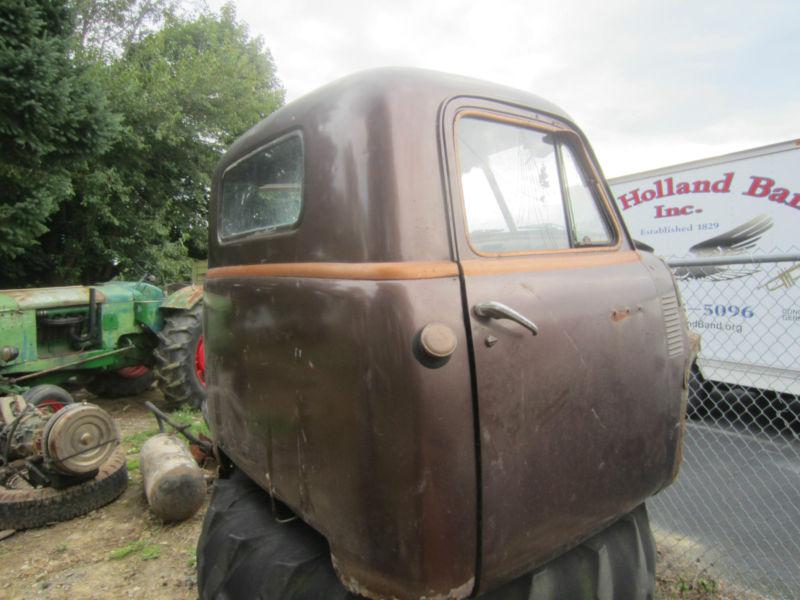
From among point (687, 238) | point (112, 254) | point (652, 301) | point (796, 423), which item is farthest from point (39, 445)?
point (112, 254)

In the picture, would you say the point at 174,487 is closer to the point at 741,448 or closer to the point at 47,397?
the point at 47,397

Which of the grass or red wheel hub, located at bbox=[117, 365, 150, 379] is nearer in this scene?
the grass

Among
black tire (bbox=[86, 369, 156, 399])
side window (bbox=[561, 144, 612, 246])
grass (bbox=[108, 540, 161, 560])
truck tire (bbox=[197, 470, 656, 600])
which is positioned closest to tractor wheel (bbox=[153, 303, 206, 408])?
black tire (bbox=[86, 369, 156, 399])

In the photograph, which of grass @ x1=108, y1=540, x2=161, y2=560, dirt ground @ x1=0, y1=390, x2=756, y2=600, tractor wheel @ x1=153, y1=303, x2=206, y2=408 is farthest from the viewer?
tractor wheel @ x1=153, y1=303, x2=206, y2=408

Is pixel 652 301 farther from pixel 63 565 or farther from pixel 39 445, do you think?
pixel 39 445

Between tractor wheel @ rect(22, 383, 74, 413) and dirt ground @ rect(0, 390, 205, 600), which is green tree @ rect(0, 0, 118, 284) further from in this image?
dirt ground @ rect(0, 390, 205, 600)

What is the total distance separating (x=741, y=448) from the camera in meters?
4.81

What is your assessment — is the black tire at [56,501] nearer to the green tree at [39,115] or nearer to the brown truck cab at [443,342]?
the brown truck cab at [443,342]

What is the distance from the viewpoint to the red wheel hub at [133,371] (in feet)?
22.6

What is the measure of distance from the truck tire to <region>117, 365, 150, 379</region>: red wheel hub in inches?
216

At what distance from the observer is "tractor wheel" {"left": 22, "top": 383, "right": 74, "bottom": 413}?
16.1 feet

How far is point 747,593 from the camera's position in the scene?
8.70ft

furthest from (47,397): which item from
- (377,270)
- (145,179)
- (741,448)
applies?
(145,179)

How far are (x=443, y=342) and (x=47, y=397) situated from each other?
530 centimetres
